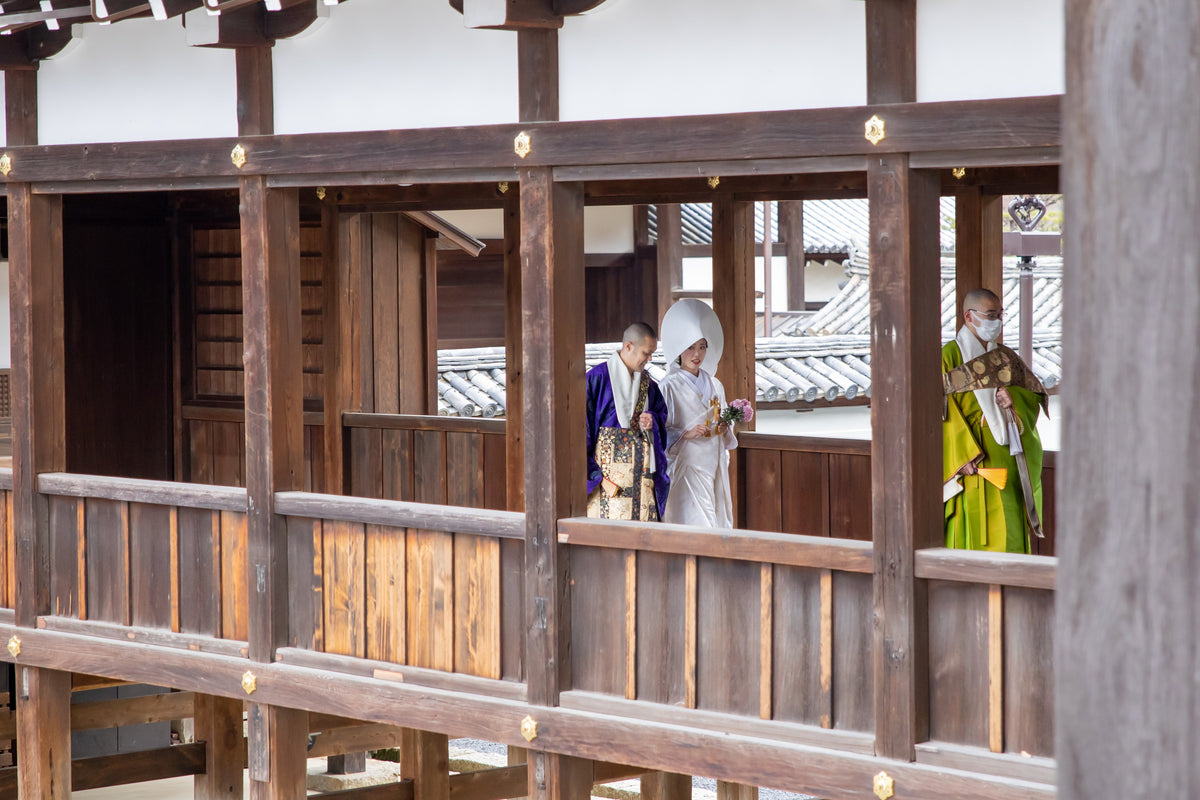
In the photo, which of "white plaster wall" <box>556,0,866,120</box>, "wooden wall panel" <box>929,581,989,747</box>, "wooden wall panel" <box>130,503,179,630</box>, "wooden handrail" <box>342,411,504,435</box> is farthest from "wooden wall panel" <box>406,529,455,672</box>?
"wooden handrail" <box>342,411,504,435</box>

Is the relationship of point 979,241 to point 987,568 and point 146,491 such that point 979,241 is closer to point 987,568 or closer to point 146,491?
point 987,568

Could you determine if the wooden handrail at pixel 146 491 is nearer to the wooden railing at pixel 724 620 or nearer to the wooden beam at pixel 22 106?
the wooden beam at pixel 22 106

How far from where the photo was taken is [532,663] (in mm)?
5664

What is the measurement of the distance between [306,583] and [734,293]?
307 centimetres

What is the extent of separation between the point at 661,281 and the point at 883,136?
11.6 m

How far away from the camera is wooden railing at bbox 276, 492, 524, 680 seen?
229 inches

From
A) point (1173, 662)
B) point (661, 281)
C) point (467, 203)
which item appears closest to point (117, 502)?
point (467, 203)

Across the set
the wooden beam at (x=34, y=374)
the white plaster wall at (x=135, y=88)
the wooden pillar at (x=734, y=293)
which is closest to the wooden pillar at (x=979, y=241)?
the wooden pillar at (x=734, y=293)

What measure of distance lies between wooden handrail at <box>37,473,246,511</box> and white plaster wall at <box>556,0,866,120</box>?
2197 mm

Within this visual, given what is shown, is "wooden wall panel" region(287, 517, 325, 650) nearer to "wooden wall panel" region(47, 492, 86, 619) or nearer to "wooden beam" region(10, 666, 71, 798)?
"wooden wall panel" region(47, 492, 86, 619)

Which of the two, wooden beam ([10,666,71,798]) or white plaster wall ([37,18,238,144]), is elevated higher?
white plaster wall ([37,18,238,144])

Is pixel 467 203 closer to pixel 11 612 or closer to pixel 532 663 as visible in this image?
pixel 11 612

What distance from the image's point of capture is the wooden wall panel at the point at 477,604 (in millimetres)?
5832

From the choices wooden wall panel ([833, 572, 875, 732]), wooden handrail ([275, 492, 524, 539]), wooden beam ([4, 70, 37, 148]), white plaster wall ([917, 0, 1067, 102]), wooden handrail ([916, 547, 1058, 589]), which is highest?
wooden beam ([4, 70, 37, 148])
